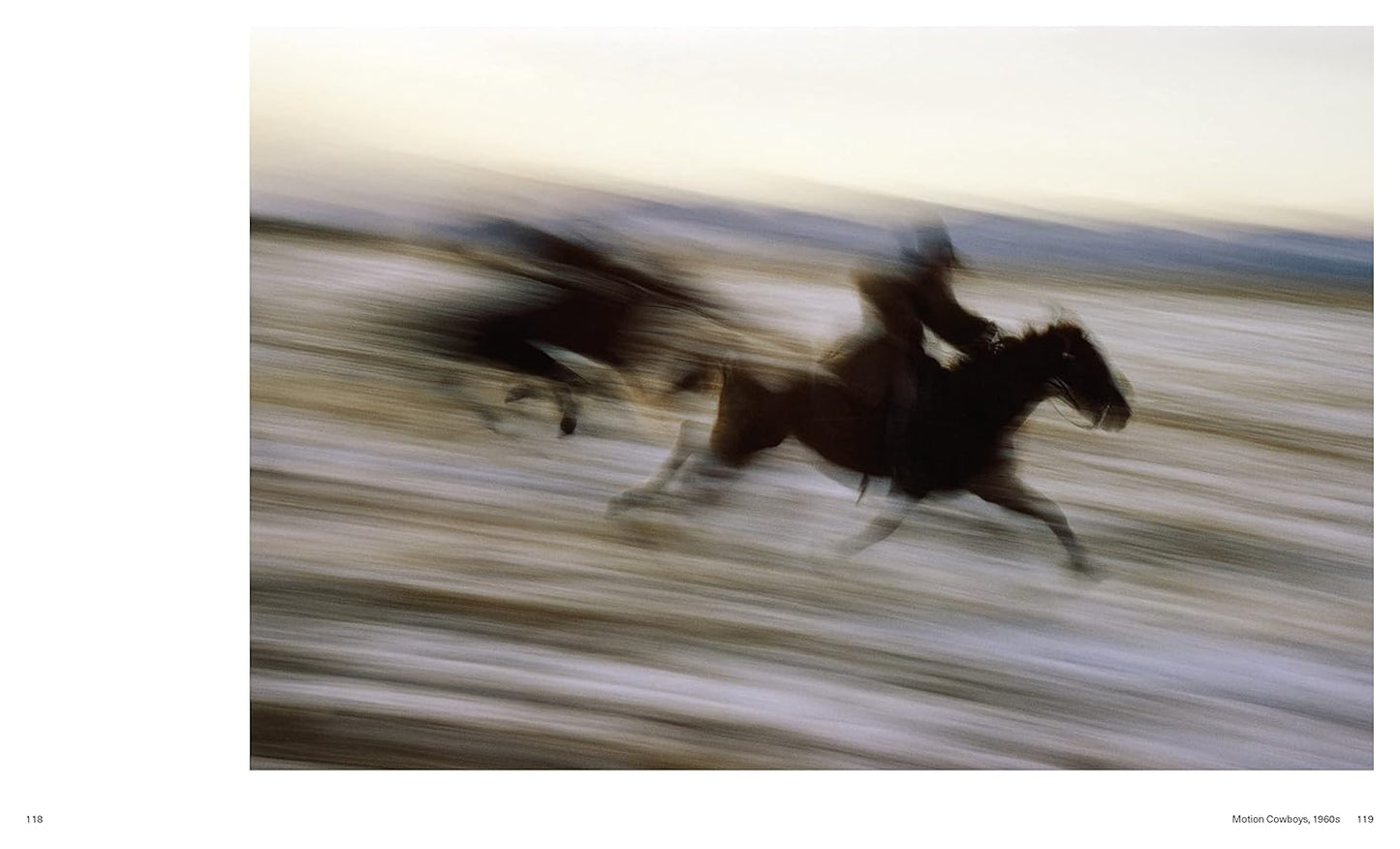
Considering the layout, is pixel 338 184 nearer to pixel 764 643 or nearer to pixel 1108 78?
pixel 764 643

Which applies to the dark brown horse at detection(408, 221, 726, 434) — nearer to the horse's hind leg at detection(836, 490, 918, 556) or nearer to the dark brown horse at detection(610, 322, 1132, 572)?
the dark brown horse at detection(610, 322, 1132, 572)

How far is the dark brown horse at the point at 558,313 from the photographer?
1634 mm

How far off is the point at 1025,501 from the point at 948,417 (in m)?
0.21

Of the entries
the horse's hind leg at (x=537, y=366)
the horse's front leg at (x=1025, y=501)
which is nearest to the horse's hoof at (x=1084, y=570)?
the horse's front leg at (x=1025, y=501)

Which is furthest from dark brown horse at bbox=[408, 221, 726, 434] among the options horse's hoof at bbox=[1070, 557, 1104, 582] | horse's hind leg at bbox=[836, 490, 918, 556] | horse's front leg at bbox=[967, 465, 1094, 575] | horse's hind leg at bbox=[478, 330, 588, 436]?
horse's hoof at bbox=[1070, 557, 1104, 582]

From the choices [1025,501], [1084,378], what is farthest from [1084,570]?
[1084,378]

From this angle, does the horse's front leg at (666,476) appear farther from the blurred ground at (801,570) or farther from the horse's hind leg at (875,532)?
the horse's hind leg at (875,532)

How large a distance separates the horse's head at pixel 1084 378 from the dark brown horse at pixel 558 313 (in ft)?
2.06

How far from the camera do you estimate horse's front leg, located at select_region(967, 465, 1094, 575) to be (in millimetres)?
1632

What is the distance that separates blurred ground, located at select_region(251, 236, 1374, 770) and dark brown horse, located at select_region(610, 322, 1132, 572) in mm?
36
